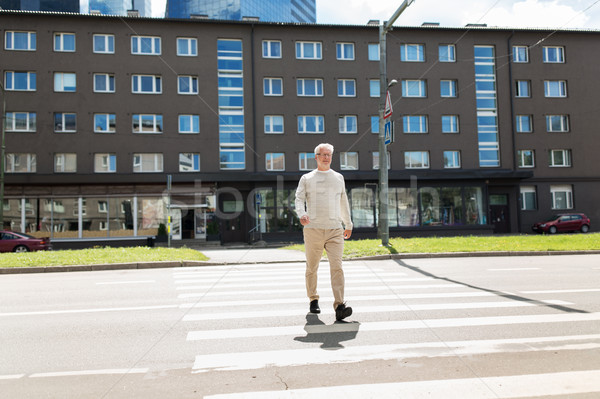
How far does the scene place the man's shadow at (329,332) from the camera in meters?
4.30

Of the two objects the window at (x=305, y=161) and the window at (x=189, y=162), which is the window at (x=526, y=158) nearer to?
the window at (x=305, y=161)

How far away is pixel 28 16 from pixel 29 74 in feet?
12.5

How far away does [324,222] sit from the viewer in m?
5.14

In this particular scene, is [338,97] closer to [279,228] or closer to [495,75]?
[279,228]

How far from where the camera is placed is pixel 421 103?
1265 inches

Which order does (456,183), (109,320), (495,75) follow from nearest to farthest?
(109,320)
(456,183)
(495,75)

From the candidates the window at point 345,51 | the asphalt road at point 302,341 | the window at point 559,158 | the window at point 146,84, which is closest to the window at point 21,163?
the window at point 146,84

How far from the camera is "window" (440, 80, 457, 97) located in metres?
32.6

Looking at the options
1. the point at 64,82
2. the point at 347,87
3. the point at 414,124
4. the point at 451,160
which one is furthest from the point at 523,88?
the point at 64,82

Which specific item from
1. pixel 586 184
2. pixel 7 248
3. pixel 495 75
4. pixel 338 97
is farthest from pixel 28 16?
pixel 586 184

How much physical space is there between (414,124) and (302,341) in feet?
97.6

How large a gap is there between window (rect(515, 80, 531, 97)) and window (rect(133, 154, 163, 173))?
2685 centimetres

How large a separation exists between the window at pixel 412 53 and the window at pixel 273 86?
30.5 feet

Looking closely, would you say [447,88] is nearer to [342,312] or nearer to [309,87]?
[309,87]
